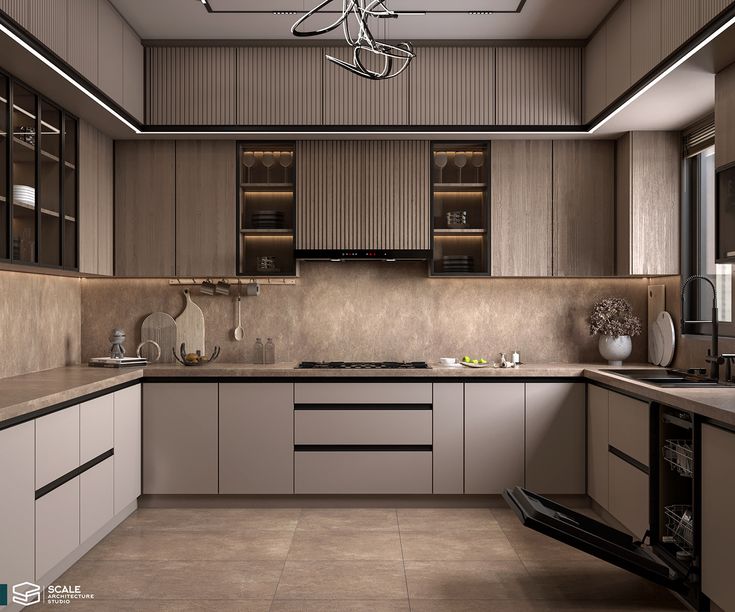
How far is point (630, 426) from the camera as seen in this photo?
375cm

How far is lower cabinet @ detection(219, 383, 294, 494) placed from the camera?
4547 mm

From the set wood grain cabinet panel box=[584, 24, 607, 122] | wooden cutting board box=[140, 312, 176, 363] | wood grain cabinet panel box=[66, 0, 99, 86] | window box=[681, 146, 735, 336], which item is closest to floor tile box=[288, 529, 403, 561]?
wooden cutting board box=[140, 312, 176, 363]

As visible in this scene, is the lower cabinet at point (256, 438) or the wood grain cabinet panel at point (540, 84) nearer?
the lower cabinet at point (256, 438)

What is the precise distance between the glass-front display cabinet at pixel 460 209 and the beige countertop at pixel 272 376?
29.3 inches

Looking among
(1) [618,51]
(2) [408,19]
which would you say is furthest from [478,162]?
(1) [618,51]

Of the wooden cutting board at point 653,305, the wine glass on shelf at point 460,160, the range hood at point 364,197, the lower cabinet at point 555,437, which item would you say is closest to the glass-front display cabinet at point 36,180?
the range hood at point 364,197

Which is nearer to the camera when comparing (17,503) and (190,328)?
(17,503)

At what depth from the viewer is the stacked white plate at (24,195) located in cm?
352

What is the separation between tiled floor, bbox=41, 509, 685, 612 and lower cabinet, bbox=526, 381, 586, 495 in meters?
0.37

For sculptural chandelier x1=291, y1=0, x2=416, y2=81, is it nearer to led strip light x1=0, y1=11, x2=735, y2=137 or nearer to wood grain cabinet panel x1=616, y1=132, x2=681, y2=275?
led strip light x1=0, y1=11, x2=735, y2=137

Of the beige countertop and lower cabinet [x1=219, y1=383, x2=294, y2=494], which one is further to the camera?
lower cabinet [x1=219, y1=383, x2=294, y2=494]

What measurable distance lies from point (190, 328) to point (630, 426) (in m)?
3.06

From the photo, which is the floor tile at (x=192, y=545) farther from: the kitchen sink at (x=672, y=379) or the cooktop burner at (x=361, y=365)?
the kitchen sink at (x=672, y=379)

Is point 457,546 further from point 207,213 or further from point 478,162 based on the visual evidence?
point 207,213
